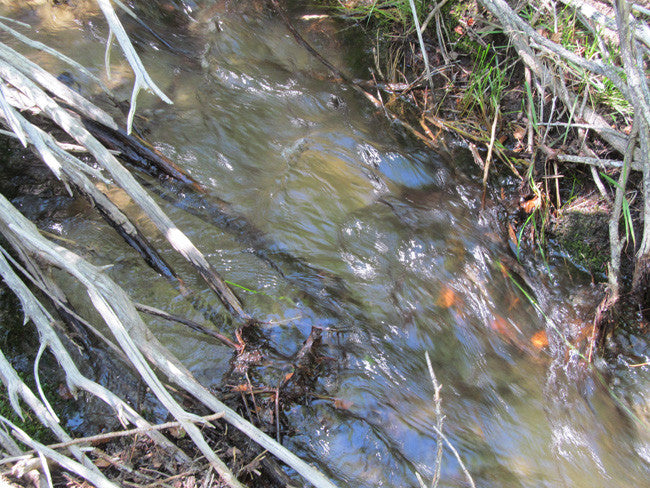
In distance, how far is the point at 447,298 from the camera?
10.3ft

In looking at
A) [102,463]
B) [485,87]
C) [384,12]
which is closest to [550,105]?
[485,87]

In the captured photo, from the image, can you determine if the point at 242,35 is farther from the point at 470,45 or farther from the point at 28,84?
the point at 28,84

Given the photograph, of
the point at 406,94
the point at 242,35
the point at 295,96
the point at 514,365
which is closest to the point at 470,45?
the point at 406,94

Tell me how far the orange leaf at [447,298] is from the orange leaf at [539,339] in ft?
2.10

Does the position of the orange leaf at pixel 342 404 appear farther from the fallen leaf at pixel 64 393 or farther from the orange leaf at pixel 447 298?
the fallen leaf at pixel 64 393

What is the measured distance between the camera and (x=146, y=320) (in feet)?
8.30

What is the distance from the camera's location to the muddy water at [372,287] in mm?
2496

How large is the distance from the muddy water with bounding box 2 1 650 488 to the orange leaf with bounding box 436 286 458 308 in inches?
0.6

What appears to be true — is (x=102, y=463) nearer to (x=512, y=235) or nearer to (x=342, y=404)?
(x=342, y=404)

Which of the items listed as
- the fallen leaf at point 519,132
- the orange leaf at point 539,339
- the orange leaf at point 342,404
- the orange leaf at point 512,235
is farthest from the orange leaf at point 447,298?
the fallen leaf at point 519,132

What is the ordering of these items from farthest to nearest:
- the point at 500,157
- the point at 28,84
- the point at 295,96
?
the point at 295,96, the point at 500,157, the point at 28,84

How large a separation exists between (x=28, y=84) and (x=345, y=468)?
2.49 metres

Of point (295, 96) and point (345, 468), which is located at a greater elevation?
point (295, 96)

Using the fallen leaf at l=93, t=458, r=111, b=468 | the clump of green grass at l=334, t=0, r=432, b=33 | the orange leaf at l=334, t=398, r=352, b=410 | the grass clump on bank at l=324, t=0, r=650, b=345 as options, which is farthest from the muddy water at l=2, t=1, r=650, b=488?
the clump of green grass at l=334, t=0, r=432, b=33
